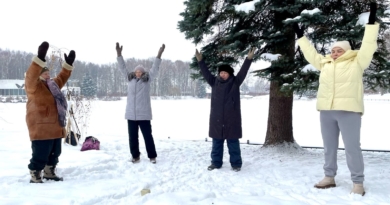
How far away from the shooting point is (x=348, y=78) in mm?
3346

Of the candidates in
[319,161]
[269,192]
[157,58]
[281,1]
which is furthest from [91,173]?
[281,1]

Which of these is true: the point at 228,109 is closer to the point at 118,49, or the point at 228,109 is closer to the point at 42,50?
the point at 118,49

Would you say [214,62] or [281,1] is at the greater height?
[281,1]

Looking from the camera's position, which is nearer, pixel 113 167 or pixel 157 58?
pixel 113 167

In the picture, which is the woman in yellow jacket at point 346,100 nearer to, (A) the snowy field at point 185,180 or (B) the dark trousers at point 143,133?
(A) the snowy field at point 185,180

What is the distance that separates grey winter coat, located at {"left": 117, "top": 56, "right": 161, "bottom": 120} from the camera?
495 cm

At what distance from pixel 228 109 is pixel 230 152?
64 centimetres

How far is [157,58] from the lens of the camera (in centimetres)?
508

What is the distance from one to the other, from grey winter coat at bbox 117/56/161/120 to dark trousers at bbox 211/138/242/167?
1.21 metres

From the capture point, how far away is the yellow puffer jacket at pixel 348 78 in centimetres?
323

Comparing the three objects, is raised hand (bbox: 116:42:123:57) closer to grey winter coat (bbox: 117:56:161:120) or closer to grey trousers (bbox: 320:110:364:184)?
grey winter coat (bbox: 117:56:161:120)

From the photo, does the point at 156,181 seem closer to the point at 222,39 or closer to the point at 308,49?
the point at 308,49

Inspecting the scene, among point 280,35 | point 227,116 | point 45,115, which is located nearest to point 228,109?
point 227,116

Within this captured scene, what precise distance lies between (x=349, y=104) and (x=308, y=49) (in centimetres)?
88
